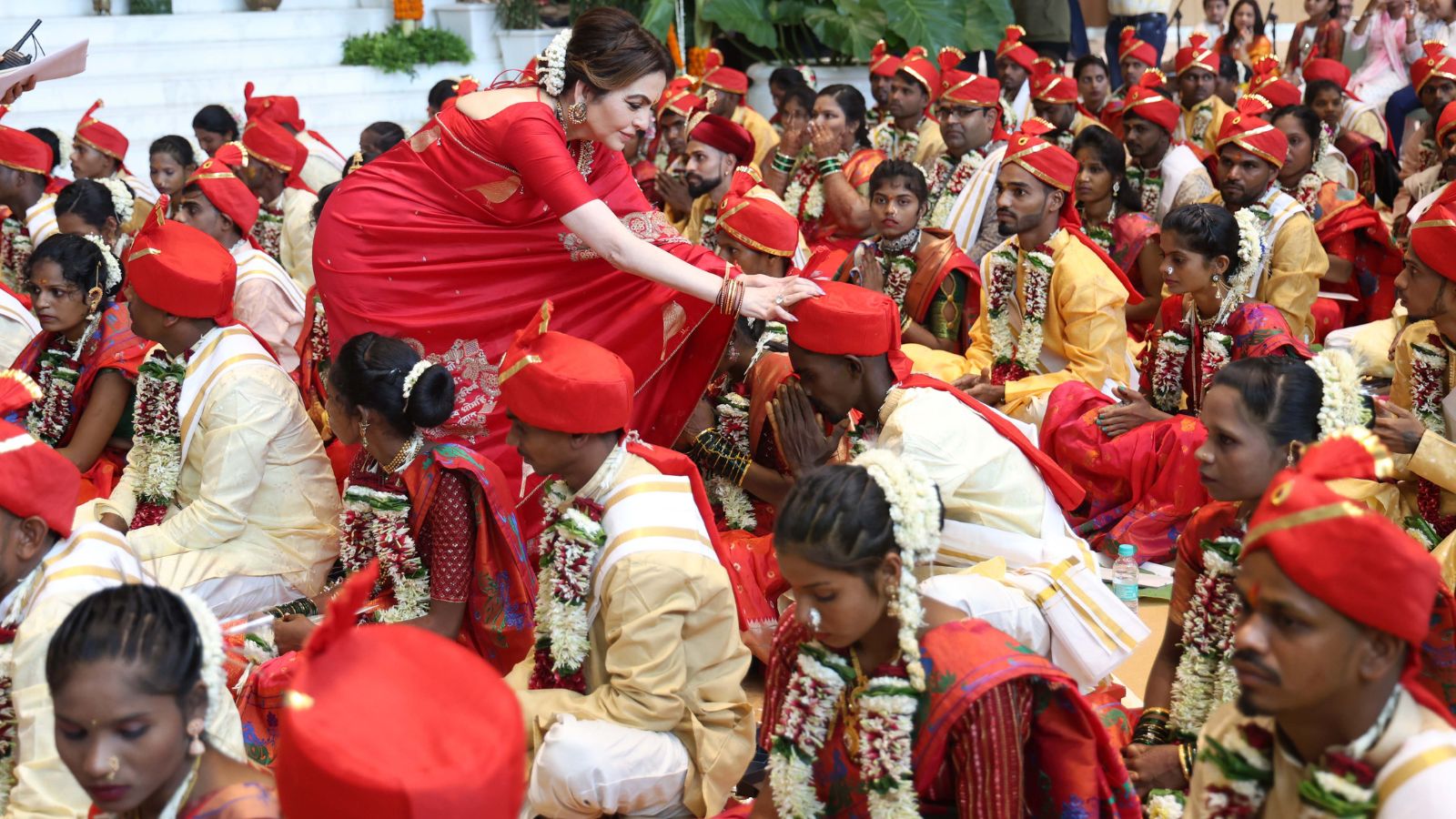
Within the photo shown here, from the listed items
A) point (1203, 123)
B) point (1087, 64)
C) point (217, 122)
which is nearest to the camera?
point (217, 122)

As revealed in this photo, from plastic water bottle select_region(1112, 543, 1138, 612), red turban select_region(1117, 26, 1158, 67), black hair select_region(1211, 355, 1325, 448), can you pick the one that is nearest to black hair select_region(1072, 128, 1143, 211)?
plastic water bottle select_region(1112, 543, 1138, 612)

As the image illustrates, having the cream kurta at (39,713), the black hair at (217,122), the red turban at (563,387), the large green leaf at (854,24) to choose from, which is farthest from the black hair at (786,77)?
the cream kurta at (39,713)

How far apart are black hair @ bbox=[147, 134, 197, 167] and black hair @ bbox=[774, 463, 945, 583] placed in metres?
6.44

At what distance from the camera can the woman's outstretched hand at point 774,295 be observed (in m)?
3.71

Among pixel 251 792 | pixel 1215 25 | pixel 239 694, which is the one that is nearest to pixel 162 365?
pixel 239 694

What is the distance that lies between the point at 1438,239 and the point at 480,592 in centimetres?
262

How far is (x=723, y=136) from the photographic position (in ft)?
22.5

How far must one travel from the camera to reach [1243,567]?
77.2 inches

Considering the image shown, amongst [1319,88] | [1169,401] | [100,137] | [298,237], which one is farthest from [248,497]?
[1319,88]

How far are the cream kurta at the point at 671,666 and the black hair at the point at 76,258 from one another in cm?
232

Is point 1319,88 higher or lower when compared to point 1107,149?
lower

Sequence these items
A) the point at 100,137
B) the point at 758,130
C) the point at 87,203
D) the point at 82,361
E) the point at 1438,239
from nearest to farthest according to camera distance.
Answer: the point at 1438,239 → the point at 82,361 → the point at 87,203 → the point at 100,137 → the point at 758,130

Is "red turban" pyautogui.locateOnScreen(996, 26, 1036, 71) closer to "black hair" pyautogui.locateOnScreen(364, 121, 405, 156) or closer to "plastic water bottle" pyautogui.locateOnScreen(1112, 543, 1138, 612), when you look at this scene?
"black hair" pyautogui.locateOnScreen(364, 121, 405, 156)

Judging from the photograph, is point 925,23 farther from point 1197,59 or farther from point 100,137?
point 100,137
